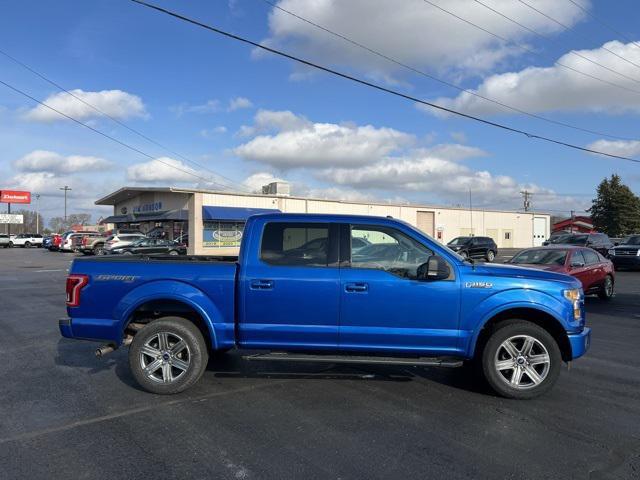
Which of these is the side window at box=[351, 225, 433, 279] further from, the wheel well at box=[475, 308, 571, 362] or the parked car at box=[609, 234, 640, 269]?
the parked car at box=[609, 234, 640, 269]

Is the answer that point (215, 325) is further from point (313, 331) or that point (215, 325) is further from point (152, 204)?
point (152, 204)

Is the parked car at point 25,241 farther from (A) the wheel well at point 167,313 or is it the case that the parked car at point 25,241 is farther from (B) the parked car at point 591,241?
(A) the wheel well at point 167,313

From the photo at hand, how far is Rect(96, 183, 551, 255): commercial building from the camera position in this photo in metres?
39.2

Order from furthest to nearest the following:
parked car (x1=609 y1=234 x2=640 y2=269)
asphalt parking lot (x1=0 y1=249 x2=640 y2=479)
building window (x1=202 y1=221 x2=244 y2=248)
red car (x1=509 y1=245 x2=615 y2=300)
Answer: building window (x1=202 y1=221 x2=244 y2=248) → parked car (x1=609 y1=234 x2=640 y2=269) → red car (x1=509 y1=245 x2=615 y2=300) → asphalt parking lot (x1=0 y1=249 x2=640 y2=479)

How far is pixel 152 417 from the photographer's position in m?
4.60

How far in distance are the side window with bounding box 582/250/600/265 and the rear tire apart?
0.64 meters

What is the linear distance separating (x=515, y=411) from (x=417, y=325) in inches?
48.4

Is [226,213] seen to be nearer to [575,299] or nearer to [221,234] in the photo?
[221,234]

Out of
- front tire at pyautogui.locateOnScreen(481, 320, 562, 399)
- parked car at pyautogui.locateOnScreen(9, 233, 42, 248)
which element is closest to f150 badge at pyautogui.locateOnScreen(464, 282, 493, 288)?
front tire at pyautogui.locateOnScreen(481, 320, 562, 399)

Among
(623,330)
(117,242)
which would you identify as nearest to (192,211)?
(117,242)

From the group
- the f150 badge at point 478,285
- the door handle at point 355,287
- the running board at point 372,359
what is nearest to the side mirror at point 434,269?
the f150 badge at point 478,285

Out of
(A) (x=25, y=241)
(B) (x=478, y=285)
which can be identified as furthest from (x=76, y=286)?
(A) (x=25, y=241)

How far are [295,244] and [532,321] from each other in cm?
269

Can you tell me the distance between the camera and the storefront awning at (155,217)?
132 feet
